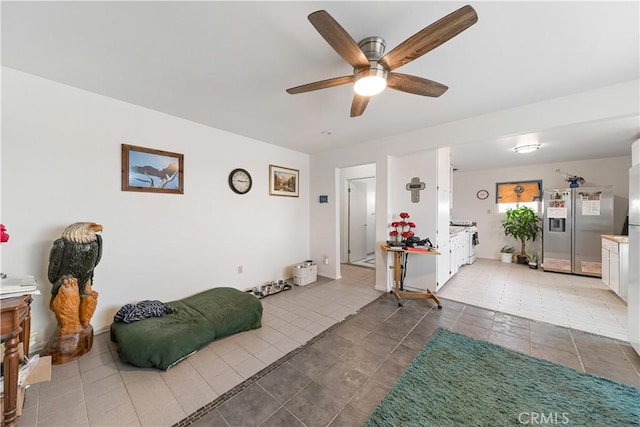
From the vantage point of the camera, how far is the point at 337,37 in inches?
48.8

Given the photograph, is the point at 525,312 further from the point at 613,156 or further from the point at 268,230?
A: the point at 613,156

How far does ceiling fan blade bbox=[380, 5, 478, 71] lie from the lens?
3.53ft

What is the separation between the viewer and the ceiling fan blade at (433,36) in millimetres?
1077

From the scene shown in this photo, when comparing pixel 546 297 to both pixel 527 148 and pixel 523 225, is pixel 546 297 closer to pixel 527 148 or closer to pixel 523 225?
pixel 527 148

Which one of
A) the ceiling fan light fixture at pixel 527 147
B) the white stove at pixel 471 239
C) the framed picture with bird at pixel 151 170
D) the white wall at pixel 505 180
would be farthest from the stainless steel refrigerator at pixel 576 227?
the framed picture with bird at pixel 151 170

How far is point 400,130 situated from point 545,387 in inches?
117

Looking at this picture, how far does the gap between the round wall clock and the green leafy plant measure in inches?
236

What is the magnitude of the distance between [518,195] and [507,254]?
148cm

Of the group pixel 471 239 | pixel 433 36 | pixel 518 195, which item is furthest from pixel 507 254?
pixel 433 36

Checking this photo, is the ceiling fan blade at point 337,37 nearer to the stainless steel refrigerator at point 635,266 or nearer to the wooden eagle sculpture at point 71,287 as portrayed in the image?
the wooden eagle sculpture at point 71,287

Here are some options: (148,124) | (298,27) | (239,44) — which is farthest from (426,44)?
(148,124)

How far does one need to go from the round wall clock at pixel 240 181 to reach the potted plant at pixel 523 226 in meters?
5.99

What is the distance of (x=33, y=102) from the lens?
1.97 m

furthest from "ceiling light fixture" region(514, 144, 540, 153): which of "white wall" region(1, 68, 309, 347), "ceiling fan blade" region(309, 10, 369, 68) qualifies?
"white wall" region(1, 68, 309, 347)
